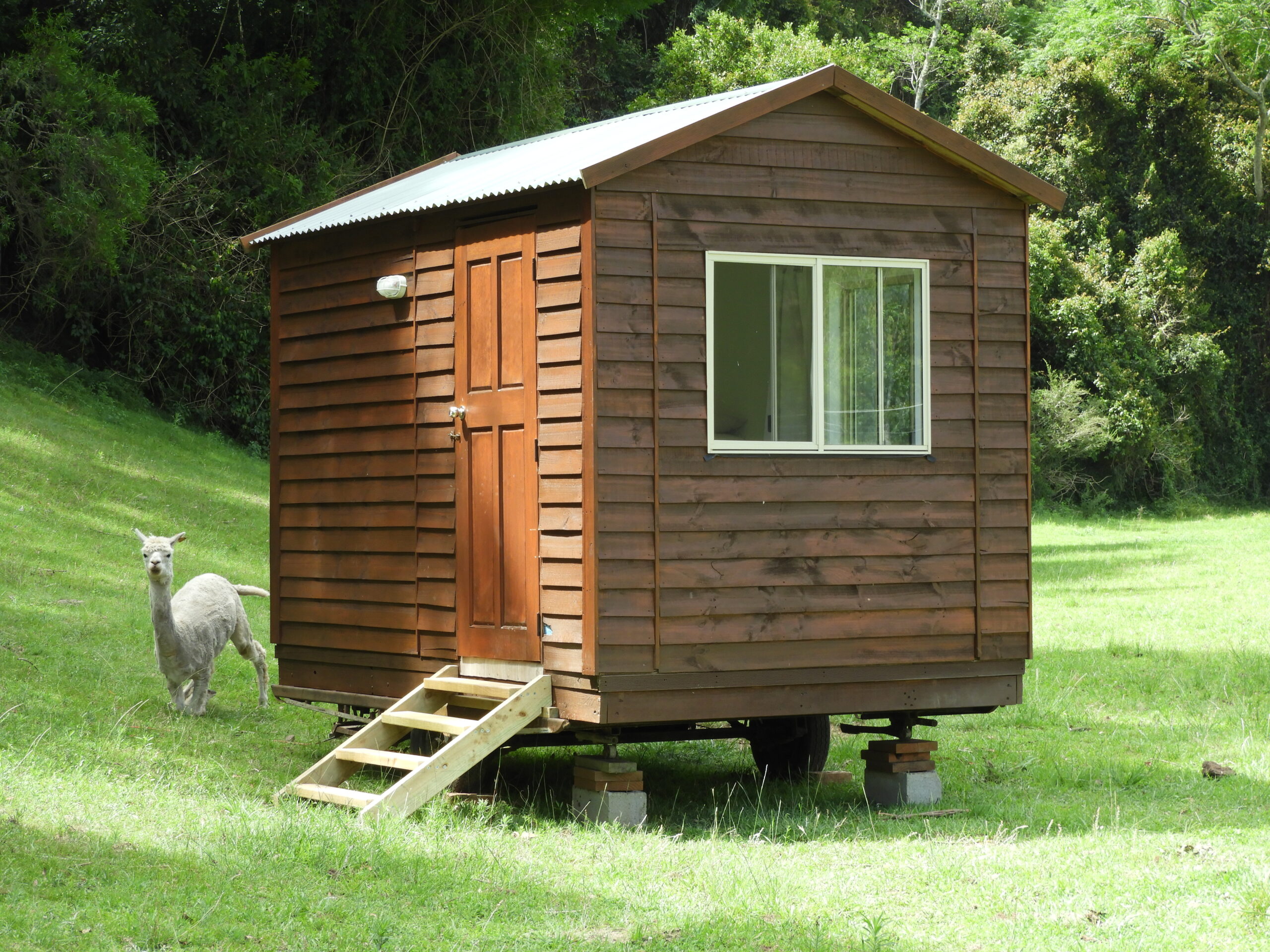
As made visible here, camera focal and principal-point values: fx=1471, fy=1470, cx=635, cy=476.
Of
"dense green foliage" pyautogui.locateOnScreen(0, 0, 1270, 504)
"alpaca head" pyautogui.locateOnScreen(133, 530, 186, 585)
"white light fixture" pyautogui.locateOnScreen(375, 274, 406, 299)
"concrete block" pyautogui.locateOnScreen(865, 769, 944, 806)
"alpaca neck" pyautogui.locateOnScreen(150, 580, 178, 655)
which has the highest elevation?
"dense green foliage" pyautogui.locateOnScreen(0, 0, 1270, 504)

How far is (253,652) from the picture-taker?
11719 millimetres

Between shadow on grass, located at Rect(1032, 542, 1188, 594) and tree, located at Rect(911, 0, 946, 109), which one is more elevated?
tree, located at Rect(911, 0, 946, 109)

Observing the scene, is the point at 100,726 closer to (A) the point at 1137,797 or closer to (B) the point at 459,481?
(B) the point at 459,481

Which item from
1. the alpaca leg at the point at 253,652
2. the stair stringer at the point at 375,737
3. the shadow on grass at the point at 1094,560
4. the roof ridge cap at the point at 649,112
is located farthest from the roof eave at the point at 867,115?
the shadow on grass at the point at 1094,560

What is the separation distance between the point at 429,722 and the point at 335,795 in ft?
2.34

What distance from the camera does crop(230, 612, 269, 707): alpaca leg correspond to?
1159cm

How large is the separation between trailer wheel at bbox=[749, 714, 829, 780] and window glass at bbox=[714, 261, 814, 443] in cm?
234

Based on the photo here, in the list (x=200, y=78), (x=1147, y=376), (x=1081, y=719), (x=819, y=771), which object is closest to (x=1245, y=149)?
(x=1147, y=376)

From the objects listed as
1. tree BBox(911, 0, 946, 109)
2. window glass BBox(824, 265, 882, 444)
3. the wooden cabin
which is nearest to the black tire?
the wooden cabin

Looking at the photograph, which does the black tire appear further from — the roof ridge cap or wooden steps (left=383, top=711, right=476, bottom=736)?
→ the roof ridge cap

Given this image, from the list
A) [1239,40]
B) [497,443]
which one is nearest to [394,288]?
[497,443]

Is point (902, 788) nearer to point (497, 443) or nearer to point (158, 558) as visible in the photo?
point (497, 443)

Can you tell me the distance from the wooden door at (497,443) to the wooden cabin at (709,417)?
2 centimetres

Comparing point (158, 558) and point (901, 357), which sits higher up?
point (901, 357)
